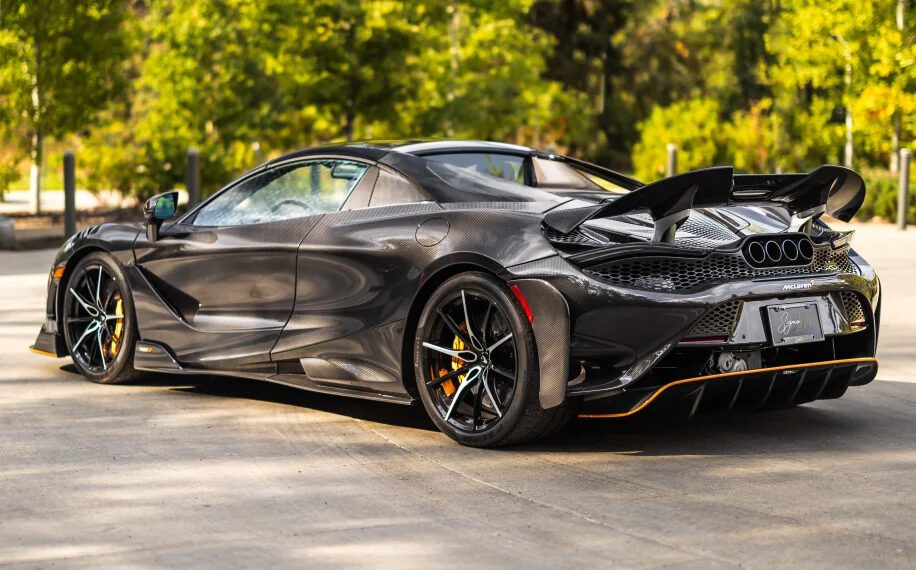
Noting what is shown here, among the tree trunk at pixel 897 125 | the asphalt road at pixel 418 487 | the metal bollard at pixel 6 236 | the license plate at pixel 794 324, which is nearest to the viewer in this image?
the asphalt road at pixel 418 487

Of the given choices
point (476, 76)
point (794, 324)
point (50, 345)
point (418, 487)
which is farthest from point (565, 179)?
point (476, 76)

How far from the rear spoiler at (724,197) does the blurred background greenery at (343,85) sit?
55.5ft

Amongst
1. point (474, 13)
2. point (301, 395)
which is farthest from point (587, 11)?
point (301, 395)

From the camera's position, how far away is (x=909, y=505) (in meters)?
5.38

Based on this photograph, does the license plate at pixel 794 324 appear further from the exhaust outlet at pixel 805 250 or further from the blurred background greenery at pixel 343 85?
the blurred background greenery at pixel 343 85

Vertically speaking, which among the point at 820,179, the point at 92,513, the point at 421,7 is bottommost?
the point at 92,513

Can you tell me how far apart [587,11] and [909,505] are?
50.6 m

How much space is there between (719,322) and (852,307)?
892mm

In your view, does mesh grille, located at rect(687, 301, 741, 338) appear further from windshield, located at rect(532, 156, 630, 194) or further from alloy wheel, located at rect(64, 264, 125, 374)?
Result: alloy wheel, located at rect(64, 264, 125, 374)

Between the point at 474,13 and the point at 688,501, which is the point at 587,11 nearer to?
the point at 474,13

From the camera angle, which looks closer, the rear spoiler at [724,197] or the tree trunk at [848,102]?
the rear spoiler at [724,197]

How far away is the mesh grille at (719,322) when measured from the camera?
6000 millimetres

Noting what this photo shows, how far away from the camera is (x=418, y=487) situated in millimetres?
5680

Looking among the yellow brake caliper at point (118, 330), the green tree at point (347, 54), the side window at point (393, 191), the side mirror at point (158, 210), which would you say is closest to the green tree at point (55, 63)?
the green tree at point (347, 54)
